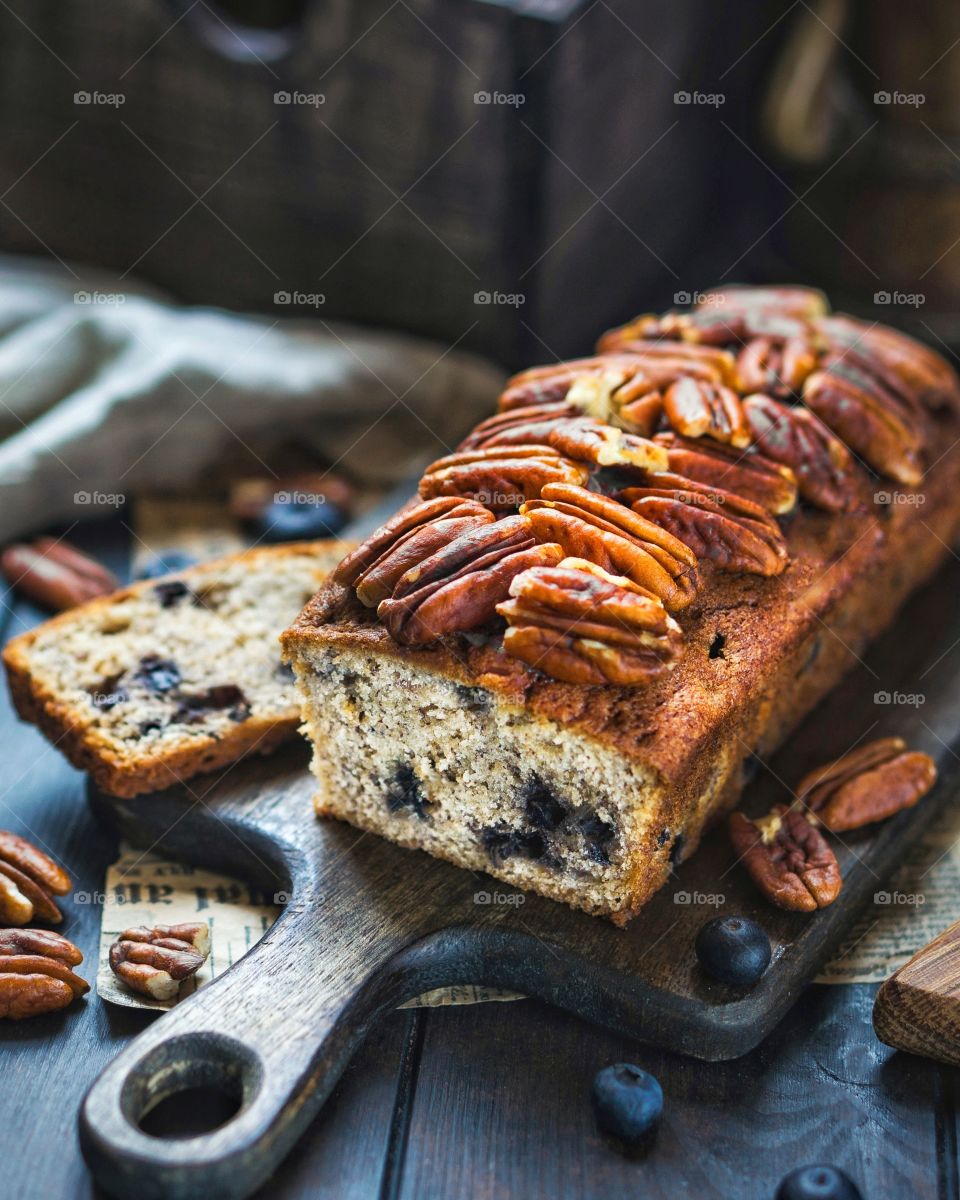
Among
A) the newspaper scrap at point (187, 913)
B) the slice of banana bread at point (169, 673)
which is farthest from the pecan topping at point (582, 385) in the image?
the newspaper scrap at point (187, 913)

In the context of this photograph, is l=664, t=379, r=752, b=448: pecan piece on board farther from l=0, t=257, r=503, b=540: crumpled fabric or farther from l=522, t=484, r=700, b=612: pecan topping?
l=0, t=257, r=503, b=540: crumpled fabric

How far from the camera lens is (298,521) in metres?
4.07

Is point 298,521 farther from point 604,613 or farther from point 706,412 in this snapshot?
Result: point 604,613

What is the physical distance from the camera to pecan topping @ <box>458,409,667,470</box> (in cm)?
296

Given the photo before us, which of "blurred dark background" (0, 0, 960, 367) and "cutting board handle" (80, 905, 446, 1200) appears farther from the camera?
"blurred dark background" (0, 0, 960, 367)

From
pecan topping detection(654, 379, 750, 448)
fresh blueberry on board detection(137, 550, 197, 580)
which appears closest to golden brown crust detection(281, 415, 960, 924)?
pecan topping detection(654, 379, 750, 448)

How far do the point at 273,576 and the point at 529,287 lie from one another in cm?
146

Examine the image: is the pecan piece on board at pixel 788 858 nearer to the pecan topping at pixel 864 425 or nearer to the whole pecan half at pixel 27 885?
the pecan topping at pixel 864 425

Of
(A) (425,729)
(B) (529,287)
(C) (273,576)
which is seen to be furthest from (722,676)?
(B) (529,287)

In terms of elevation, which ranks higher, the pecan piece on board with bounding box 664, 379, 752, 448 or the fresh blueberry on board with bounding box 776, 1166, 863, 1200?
the pecan piece on board with bounding box 664, 379, 752, 448

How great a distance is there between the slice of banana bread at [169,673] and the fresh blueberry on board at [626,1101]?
3.81ft

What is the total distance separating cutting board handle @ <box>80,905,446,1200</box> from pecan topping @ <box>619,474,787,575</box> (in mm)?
993

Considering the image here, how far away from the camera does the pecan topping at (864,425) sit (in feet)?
11.1

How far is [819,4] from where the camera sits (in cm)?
481
